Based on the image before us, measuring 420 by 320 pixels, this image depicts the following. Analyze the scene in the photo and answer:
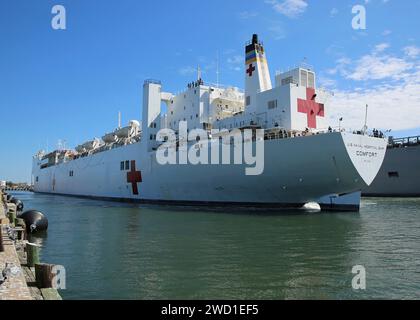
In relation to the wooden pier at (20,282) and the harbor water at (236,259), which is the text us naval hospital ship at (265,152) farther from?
the wooden pier at (20,282)

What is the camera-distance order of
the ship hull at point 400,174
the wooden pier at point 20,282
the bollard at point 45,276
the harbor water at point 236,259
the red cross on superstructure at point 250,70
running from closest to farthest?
1. the wooden pier at point 20,282
2. the bollard at point 45,276
3. the harbor water at point 236,259
4. the red cross on superstructure at point 250,70
5. the ship hull at point 400,174

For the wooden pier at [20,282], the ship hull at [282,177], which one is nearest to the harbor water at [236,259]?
the wooden pier at [20,282]

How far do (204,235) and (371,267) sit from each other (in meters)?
4.70

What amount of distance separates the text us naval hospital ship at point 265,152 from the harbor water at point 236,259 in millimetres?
2905

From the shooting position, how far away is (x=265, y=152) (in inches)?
624

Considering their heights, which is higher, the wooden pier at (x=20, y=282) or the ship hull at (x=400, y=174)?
the ship hull at (x=400, y=174)

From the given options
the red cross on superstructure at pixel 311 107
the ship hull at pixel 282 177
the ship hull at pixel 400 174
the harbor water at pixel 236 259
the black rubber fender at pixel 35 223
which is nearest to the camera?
the harbor water at pixel 236 259

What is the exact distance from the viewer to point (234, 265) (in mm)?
6867

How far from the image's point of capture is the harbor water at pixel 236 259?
5.42 m

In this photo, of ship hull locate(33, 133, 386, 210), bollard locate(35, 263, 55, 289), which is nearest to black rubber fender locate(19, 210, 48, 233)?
bollard locate(35, 263, 55, 289)

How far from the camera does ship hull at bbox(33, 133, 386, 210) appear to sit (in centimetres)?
1444

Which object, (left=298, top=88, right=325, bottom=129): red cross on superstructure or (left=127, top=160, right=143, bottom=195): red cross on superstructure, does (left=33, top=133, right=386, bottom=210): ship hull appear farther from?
(left=298, top=88, right=325, bottom=129): red cross on superstructure
